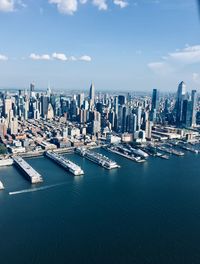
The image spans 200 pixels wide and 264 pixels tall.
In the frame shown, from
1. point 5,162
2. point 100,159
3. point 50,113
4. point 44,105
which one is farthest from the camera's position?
point 44,105

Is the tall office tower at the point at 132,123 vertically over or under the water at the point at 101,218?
over

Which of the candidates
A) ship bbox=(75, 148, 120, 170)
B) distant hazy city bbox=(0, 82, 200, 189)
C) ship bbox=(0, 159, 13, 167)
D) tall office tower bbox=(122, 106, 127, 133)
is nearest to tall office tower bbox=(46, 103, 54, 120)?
distant hazy city bbox=(0, 82, 200, 189)

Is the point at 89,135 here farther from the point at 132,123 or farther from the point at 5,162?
the point at 5,162

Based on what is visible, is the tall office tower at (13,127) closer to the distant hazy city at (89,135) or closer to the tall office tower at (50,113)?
the distant hazy city at (89,135)

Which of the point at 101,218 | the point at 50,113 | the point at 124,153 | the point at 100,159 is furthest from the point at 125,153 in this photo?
the point at 50,113

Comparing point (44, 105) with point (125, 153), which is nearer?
point (125, 153)

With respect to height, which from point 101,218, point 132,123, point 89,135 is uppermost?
point 132,123

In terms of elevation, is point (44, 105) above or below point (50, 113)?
above

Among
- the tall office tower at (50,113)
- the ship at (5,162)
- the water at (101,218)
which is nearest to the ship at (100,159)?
the water at (101,218)

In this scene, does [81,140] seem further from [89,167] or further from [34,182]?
[34,182]
